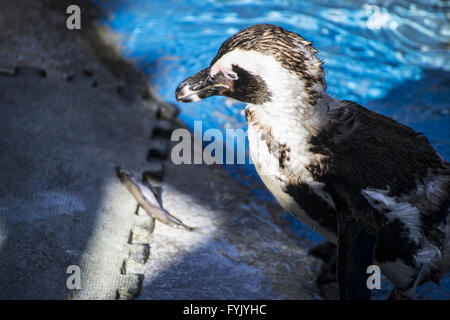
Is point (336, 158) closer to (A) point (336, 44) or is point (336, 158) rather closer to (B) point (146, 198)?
(B) point (146, 198)

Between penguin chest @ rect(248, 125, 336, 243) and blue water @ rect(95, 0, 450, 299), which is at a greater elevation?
penguin chest @ rect(248, 125, 336, 243)

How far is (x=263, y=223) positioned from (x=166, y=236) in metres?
0.40

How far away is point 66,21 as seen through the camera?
2.95 meters

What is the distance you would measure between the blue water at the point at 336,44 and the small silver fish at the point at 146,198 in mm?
694

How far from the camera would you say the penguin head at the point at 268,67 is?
116 centimetres

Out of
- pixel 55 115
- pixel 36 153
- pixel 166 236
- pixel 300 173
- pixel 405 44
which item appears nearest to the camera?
pixel 300 173

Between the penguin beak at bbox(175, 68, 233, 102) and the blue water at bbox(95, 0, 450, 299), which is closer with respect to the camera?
the penguin beak at bbox(175, 68, 233, 102)

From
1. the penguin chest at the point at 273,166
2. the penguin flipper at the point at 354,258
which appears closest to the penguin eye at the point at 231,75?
the penguin chest at the point at 273,166

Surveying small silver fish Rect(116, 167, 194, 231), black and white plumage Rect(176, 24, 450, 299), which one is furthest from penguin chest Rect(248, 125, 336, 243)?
small silver fish Rect(116, 167, 194, 231)

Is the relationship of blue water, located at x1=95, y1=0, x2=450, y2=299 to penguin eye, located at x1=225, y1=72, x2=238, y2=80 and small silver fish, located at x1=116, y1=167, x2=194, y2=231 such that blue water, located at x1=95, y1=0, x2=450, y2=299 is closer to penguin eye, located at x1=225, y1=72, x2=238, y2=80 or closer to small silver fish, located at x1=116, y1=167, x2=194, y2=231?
small silver fish, located at x1=116, y1=167, x2=194, y2=231

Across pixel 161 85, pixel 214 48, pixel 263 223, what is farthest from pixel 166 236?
pixel 214 48

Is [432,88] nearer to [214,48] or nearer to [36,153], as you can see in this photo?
[214,48]

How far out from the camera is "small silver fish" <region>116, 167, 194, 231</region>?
1.78 metres

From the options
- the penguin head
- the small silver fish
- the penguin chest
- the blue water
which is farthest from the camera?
the blue water
